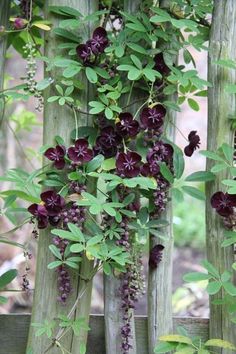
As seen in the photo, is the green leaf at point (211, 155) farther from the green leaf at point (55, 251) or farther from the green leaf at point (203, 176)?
the green leaf at point (55, 251)

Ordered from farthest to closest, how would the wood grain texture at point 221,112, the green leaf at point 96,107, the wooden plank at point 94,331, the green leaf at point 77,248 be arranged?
the wooden plank at point 94,331
the wood grain texture at point 221,112
the green leaf at point 96,107
the green leaf at point 77,248

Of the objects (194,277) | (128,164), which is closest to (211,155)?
(128,164)

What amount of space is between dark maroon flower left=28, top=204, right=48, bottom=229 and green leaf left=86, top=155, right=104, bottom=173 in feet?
0.50

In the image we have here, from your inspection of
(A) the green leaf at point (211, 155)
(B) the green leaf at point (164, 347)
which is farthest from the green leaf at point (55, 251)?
(A) the green leaf at point (211, 155)

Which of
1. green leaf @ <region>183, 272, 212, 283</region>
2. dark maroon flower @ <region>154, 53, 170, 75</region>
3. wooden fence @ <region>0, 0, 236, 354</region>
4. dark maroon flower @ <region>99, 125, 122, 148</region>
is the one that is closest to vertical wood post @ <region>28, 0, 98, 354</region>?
wooden fence @ <region>0, 0, 236, 354</region>

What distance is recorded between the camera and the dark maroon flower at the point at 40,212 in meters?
1.57

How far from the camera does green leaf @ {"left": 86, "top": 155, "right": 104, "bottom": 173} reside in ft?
5.18

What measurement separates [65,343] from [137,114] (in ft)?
2.19

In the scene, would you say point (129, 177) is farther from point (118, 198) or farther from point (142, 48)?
point (142, 48)

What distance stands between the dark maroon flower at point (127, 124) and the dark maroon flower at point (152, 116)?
0.03 metres

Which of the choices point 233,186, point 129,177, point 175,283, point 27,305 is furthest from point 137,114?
point 175,283

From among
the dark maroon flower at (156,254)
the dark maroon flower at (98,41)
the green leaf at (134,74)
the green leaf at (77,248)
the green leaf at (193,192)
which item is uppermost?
the dark maroon flower at (98,41)

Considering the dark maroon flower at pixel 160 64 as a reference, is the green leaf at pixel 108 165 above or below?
below

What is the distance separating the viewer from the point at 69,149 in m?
1.59
